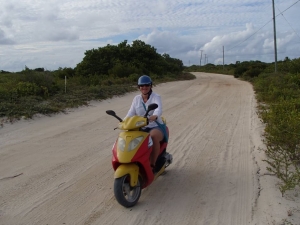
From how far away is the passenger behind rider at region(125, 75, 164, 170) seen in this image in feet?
14.5

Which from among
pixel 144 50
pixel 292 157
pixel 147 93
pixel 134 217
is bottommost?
pixel 134 217

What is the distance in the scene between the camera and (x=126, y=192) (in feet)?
13.3

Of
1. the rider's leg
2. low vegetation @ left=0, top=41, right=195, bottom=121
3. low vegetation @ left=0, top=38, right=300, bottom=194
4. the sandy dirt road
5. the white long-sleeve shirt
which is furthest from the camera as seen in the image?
low vegetation @ left=0, top=41, right=195, bottom=121

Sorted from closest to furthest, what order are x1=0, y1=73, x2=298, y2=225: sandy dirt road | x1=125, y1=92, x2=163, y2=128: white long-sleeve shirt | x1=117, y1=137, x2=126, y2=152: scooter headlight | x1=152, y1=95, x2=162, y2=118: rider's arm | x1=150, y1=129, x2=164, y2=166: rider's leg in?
x1=0, y1=73, x2=298, y2=225: sandy dirt road < x1=117, y1=137, x2=126, y2=152: scooter headlight < x1=150, y1=129, x2=164, y2=166: rider's leg < x1=152, y1=95, x2=162, y2=118: rider's arm < x1=125, y1=92, x2=163, y2=128: white long-sleeve shirt

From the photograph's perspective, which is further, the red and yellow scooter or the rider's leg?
the rider's leg

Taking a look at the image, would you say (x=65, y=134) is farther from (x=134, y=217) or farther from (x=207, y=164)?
(x=134, y=217)

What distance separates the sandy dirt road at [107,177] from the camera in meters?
3.86

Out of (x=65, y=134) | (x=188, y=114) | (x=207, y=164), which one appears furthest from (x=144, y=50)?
(x=207, y=164)

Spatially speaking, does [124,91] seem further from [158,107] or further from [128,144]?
[128,144]

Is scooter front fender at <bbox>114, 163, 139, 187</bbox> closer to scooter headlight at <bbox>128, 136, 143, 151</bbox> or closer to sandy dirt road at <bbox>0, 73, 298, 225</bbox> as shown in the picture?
scooter headlight at <bbox>128, 136, 143, 151</bbox>

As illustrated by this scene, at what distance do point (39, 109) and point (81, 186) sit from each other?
545cm

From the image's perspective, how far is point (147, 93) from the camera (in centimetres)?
469

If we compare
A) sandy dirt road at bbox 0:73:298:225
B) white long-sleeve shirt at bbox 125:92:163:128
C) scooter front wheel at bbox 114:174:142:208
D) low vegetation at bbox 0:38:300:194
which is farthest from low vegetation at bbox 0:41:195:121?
scooter front wheel at bbox 114:174:142:208

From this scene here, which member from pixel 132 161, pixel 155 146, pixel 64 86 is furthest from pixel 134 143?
pixel 64 86
